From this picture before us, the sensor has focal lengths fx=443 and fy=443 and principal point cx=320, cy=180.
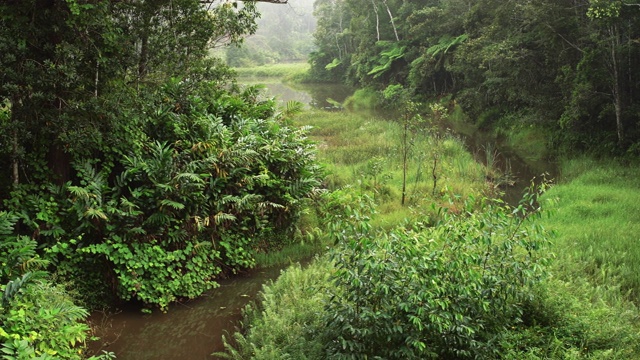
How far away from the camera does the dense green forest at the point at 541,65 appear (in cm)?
1282

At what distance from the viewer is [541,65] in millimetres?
16203

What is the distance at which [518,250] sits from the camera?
6.96 meters

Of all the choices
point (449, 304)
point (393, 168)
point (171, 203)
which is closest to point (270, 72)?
point (393, 168)

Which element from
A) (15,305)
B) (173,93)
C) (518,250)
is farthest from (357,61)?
(15,305)

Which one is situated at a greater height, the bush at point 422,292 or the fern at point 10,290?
the bush at point 422,292

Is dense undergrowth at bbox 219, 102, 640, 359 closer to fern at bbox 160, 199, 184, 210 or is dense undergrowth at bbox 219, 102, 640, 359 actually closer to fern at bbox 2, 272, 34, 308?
fern at bbox 160, 199, 184, 210

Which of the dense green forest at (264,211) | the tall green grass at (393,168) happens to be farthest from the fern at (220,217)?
the tall green grass at (393,168)

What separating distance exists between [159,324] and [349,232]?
3.81m

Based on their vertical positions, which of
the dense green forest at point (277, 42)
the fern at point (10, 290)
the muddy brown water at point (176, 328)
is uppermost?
the dense green forest at point (277, 42)

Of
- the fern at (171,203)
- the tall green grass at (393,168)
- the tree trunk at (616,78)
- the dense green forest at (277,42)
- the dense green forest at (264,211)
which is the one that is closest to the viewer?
the dense green forest at (264,211)

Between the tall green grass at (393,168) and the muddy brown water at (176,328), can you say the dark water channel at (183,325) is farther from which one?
the tall green grass at (393,168)

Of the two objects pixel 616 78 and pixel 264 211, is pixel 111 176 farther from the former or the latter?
pixel 616 78

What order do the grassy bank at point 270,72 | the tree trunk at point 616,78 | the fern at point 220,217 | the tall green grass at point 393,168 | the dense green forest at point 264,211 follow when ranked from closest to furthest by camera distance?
the dense green forest at point 264,211 → the fern at point 220,217 → the tall green grass at point 393,168 → the tree trunk at point 616,78 → the grassy bank at point 270,72

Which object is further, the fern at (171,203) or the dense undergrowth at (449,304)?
the fern at (171,203)
